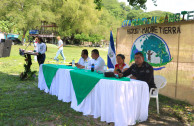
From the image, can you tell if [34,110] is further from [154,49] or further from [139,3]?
[139,3]

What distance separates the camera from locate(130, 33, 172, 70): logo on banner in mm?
5895

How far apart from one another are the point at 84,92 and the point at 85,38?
44236mm

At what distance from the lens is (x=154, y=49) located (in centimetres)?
618

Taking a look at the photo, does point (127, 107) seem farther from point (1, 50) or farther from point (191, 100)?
point (1, 50)

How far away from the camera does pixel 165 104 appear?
5.17m

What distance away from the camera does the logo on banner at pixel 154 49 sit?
5895 mm

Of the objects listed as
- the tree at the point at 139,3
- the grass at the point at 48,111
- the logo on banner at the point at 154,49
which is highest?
the tree at the point at 139,3

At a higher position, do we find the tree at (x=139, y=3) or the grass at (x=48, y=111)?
the tree at (x=139, y=3)

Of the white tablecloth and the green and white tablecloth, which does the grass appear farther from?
the green and white tablecloth

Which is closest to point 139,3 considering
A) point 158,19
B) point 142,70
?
point 158,19

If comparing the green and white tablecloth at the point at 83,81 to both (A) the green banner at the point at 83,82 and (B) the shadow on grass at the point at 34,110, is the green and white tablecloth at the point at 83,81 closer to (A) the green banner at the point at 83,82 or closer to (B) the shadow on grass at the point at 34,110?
(A) the green banner at the point at 83,82

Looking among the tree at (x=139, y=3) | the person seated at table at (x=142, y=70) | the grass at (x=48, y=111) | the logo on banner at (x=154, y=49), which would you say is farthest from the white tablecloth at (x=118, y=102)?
the tree at (x=139, y=3)

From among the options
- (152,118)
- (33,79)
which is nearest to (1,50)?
(33,79)

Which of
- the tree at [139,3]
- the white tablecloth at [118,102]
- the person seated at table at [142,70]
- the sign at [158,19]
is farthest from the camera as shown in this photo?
the tree at [139,3]
